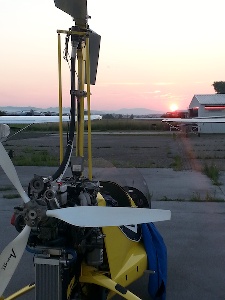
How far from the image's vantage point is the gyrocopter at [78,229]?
3.32m

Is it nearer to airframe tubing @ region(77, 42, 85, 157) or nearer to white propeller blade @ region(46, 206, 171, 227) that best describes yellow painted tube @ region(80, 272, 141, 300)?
white propeller blade @ region(46, 206, 171, 227)

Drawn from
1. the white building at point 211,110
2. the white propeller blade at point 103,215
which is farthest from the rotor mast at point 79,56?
the white building at point 211,110

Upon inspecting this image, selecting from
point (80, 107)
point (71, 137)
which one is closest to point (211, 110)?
point (80, 107)

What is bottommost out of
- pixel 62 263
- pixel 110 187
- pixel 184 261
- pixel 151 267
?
pixel 184 261

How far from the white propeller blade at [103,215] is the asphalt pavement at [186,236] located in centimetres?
174

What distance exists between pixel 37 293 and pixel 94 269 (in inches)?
25.0

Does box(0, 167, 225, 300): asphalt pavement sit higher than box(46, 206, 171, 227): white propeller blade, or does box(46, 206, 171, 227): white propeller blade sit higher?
box(46, 206, 171, 227): white propeller blade

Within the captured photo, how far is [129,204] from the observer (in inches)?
186

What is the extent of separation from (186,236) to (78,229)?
4049 millimetres

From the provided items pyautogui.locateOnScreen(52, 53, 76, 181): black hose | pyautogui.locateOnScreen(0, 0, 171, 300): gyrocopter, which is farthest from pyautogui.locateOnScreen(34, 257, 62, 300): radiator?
pyautogui.locateOnScreen(52, 53, 76, 181): black hose

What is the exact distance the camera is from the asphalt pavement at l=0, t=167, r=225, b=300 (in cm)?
523

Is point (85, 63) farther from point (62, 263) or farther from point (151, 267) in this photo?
point (151, 267)

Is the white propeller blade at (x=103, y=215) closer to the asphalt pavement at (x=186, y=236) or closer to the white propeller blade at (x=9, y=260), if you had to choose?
the white propeller blade at (x=9, y=260)

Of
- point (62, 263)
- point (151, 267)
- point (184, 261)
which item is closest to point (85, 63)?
→ point (62, 263)
